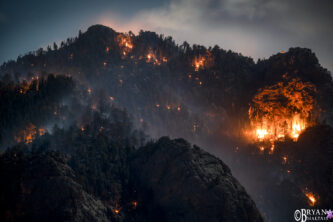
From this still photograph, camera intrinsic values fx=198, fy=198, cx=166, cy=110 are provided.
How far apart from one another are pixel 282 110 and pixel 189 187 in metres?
63.5

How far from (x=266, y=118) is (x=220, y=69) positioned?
38.9 meters

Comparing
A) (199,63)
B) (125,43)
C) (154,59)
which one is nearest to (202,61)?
(199,63)

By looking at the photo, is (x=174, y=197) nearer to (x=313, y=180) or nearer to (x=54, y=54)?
(x=313, y=180)

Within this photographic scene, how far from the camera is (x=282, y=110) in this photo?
87.1 metres

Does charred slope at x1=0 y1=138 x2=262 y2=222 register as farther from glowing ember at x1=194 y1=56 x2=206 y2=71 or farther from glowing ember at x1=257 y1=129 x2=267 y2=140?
glowing ember at x1=194 y1=56 x2=206 y2=71

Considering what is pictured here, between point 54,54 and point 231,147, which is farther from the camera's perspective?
point 54,54

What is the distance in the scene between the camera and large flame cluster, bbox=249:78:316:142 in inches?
3246

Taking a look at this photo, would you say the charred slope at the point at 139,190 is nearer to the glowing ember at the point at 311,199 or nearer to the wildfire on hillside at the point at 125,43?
the glowing ember at the point at 311,199

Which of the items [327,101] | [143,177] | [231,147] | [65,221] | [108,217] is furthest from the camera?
[231,147]

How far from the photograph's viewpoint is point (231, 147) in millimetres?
108312

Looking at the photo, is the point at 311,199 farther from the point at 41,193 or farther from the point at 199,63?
the point at 199,63

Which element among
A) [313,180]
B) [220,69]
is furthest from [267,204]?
[220,69]

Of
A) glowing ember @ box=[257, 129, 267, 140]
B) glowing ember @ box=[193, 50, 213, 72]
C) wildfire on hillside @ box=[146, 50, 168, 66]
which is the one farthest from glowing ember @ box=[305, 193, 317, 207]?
wildfire on hillside @ box=[146, 50, 168, 66]

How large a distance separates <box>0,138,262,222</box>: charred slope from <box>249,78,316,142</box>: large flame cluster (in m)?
49.0
